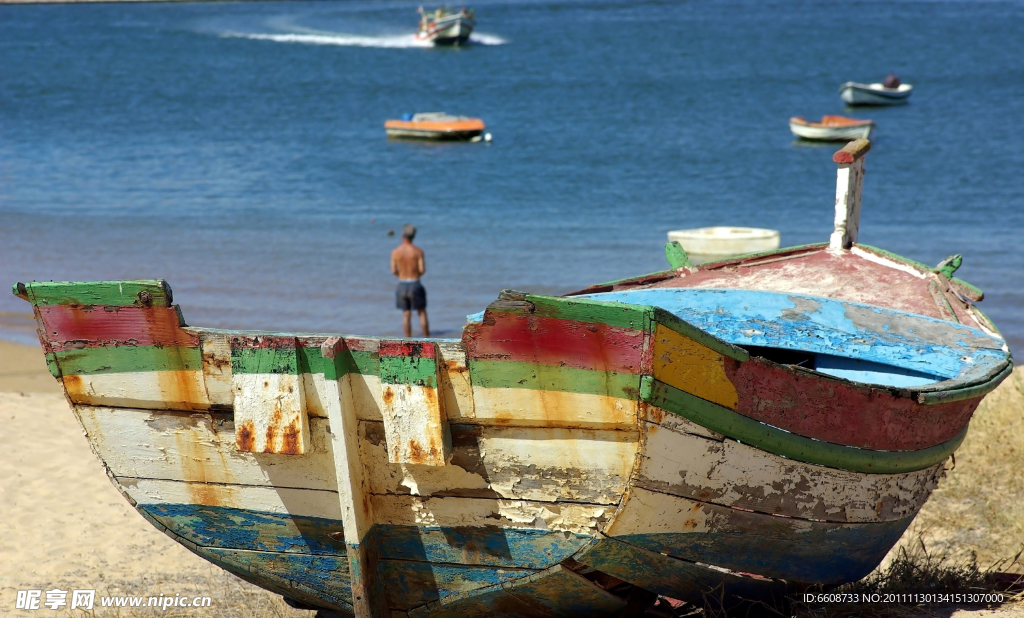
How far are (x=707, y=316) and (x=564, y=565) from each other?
5.29 ft

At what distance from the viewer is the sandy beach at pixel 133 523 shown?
5121 mm

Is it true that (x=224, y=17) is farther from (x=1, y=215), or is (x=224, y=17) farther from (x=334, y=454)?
(x=334, y=454)

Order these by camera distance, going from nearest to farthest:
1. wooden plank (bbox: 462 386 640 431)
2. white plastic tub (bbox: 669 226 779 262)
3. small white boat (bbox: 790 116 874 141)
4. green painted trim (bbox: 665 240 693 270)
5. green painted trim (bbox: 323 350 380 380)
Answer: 1. wooden plank (bbox: 462 386 640 431)
2. green painted trim (bbox: 323 350 380 380)
3. green painted trim (bbox: 665 240 693 270)
4. white plastic tub (bbox: 669 226 779 262)
5. small white boat (bbox: 790 116 874 141)

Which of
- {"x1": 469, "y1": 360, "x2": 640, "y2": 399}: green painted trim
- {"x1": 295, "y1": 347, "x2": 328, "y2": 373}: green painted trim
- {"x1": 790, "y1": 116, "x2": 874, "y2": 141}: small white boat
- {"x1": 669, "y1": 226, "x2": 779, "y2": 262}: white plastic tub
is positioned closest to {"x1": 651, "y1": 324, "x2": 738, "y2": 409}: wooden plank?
{"x1": 469, "y1": 360, "x2": 640, "y2": 399}: green painted trim

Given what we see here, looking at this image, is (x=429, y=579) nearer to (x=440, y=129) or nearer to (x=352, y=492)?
(x=352, y=492)

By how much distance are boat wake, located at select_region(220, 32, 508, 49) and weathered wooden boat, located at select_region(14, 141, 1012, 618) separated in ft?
180

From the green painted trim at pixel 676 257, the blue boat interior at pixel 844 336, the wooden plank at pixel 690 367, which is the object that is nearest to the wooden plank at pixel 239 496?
the wooden plank at pixel 690 367

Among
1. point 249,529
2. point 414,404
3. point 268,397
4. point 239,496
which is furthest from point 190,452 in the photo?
point 414,404

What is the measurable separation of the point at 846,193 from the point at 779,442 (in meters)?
3.10

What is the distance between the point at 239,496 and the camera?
365 centimetres

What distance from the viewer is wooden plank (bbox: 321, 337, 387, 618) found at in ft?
10.6

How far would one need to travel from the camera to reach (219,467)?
11.8 ft

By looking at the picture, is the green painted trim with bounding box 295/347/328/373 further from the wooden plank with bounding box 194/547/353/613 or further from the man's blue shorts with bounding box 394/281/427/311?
the man's blue shorts with bounding box 394/281/427/311

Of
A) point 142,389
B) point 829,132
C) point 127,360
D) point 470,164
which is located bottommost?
point 470,164
